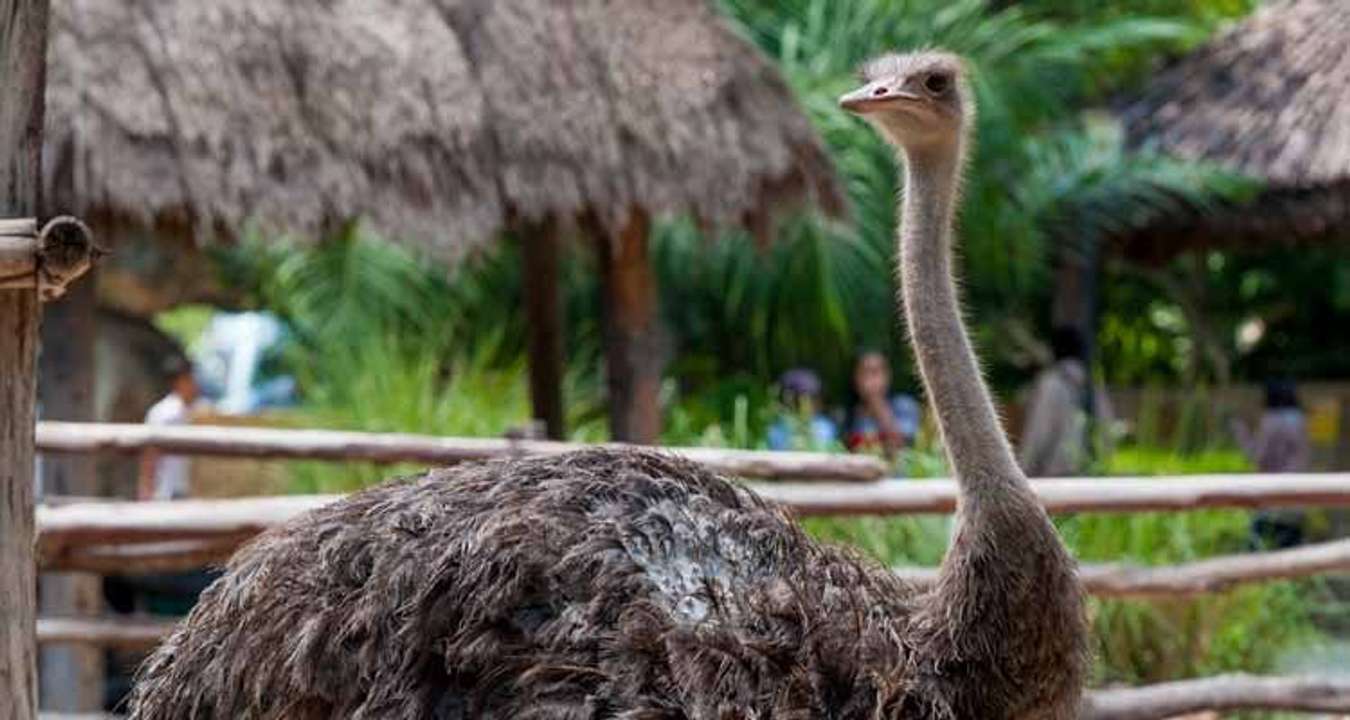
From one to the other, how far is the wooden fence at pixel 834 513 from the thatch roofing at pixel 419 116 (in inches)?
41.9

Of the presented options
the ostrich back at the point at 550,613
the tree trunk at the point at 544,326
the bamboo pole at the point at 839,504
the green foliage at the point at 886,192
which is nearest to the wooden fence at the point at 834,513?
the bamboo pole at the point at 839,504

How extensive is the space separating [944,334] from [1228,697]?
2519mm

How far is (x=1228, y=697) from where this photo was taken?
5668 mm

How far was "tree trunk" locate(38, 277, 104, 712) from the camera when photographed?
6.34 m

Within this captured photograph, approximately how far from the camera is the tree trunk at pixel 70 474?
634 centimetres

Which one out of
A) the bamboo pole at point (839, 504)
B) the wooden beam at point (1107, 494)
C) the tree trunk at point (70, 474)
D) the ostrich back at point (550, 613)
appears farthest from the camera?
the tree trunk at point (70, 474)

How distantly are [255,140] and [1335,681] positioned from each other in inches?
132

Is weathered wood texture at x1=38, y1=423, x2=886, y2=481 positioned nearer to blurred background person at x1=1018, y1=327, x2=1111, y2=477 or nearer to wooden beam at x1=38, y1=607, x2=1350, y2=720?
wooden beam at x1=38, y1=607, x2=1350, y2=720

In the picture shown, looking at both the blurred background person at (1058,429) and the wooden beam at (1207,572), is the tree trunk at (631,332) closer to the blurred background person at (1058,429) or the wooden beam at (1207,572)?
A: the blurred background person at (1058,429)

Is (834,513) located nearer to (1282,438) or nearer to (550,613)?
(550,613)

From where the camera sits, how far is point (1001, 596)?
3.35 meters

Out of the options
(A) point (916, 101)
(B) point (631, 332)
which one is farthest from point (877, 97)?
(B) point (631, 332)

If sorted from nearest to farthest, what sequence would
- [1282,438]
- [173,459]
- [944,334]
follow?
[944,334]
[173,459]
[1282,438]

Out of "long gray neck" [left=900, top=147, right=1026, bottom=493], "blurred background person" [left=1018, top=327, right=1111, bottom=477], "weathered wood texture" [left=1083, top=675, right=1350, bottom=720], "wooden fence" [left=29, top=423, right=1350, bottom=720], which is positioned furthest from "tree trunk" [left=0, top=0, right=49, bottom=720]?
"blurred background person" [left=1018, top=327, right=1111, bottom=477]
